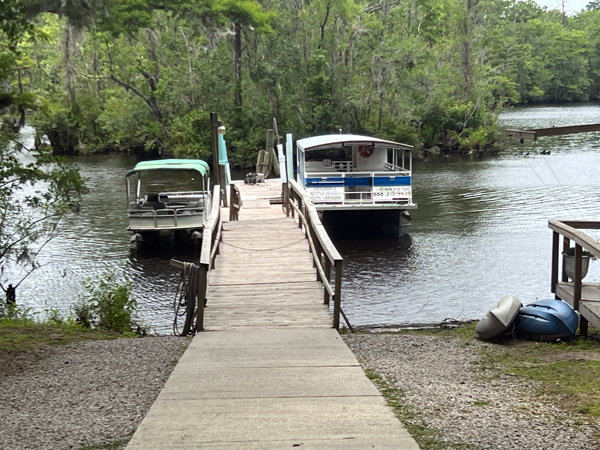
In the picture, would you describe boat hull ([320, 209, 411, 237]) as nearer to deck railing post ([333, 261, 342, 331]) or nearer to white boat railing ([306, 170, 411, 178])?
white boat railing ([306, 170, 411, 178])

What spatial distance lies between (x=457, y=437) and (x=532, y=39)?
375 feet

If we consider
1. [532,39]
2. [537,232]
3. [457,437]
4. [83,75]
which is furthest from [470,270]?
[532,39]

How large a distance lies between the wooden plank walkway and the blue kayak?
259cm

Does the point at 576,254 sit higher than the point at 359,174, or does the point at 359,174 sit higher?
the point at 359,174

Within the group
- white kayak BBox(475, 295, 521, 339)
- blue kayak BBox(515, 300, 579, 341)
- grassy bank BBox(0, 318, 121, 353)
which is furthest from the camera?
blue kayak BBox(515, 300, 579, 341)

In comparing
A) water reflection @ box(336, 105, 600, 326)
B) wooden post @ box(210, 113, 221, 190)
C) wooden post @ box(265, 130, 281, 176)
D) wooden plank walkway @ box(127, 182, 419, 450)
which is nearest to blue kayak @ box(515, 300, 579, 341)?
wooden plank walkway @ box(127, 182, 419, 450)

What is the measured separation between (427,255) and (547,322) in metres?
12.9

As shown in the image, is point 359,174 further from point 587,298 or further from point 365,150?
point 587,298

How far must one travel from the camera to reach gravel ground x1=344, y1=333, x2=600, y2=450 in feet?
15.9

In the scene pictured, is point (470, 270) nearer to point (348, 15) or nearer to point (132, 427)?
point (132, 427)

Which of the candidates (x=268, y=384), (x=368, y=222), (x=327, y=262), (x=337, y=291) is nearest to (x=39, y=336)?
(x=337, y=291)

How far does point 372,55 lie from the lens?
1957 inches

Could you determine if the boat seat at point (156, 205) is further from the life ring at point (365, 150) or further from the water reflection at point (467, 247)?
the life ring at point (365, 150)

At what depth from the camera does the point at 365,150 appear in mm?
27375
